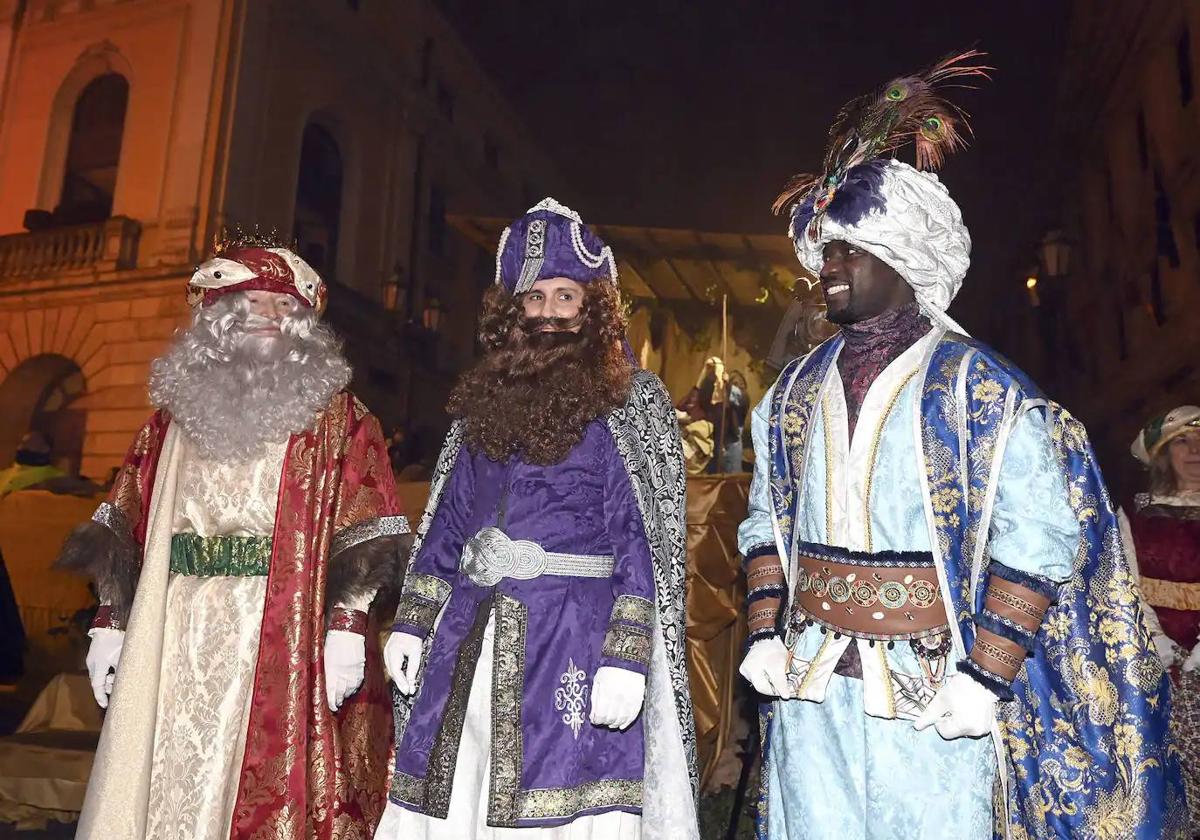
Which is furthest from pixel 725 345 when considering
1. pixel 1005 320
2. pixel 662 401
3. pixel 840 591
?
pixel 1005 320

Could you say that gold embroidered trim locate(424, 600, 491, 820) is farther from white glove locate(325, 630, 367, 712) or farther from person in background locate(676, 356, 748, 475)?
person in background locate(676, 356, 748, 475)

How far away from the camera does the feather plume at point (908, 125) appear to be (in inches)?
92.9

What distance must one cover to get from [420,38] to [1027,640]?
14249mm

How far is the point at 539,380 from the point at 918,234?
3.70 ft

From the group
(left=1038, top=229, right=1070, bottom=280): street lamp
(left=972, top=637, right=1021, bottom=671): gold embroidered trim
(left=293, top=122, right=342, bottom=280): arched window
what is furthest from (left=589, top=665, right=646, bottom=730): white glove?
(left=293, top=122, right=342, bottom=280): arched window

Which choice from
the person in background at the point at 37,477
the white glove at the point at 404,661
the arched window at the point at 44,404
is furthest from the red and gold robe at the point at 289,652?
the arched window at the point at 44,404

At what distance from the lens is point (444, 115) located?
1495cm

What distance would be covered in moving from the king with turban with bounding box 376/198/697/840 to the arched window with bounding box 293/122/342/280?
10.2 m

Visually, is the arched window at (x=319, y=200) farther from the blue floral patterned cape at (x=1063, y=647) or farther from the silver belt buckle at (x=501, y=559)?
the blue floral patterned cape at (x=1063, y=647)

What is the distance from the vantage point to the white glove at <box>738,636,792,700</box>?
83.7 inches

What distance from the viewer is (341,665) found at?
2.89 m

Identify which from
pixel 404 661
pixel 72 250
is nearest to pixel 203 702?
pixel 404 661

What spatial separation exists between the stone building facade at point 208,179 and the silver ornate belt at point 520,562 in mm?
9191

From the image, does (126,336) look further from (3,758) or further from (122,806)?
(122,806)
